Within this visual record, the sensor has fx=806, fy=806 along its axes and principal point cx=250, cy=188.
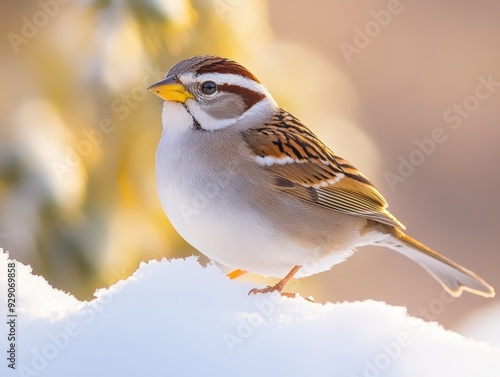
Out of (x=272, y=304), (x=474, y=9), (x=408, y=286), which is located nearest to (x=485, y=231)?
(x=408, y=286)

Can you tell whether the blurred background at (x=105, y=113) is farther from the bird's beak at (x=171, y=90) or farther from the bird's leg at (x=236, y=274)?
the bird's beak at (x=171, y=90)

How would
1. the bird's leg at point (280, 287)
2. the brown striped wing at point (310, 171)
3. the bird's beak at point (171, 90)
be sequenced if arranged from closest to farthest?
the bird's leg at point (280, 287) → the bird's beak at point (171, 90) → the brown striped wing at point (310, 171)

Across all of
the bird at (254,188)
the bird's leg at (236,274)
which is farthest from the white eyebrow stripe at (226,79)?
the bird's leg at (236,274)

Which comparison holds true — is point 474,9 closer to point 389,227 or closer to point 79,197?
point 389,227

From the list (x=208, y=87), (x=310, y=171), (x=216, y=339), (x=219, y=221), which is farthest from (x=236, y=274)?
(x=216, y=339)

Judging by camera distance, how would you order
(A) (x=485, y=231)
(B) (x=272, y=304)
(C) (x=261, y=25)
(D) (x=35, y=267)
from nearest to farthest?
(B) (x=272, y=304) → (D) (x=35, y=267) → (C) (x=261, y=25) → (A) (x=485, y=231)

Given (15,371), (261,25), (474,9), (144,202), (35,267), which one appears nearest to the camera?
(15,371)
